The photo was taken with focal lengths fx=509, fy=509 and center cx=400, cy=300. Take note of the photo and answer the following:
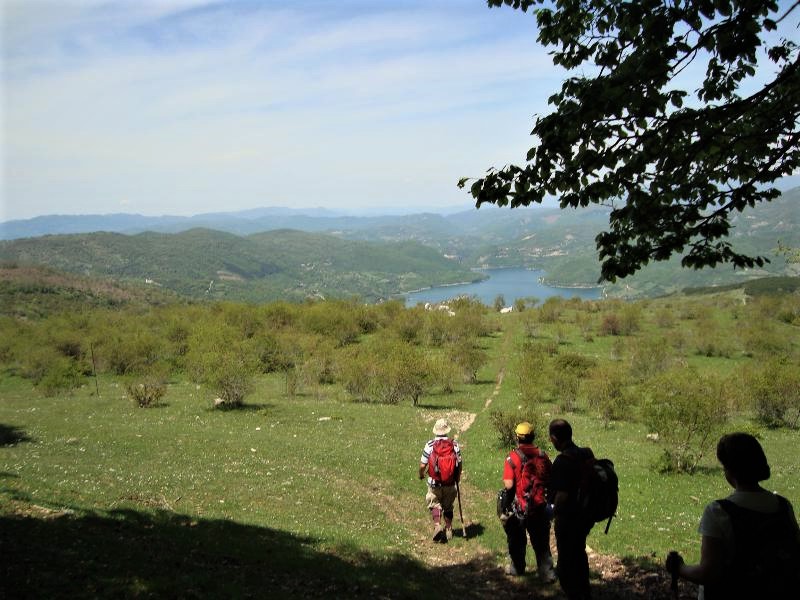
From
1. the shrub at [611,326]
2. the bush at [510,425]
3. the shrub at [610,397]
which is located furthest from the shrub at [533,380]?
the shrub at [611,326]

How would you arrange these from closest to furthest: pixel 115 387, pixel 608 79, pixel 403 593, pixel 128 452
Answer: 1. pixel 608 79
2. pixel 403 593
3. pixel 128 452
4. pixel 115 387

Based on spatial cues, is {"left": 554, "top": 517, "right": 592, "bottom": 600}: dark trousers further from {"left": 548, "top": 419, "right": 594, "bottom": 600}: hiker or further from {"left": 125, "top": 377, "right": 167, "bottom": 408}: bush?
{"left": 125, "top": 377, "right": 167, "bottom": 408}: bush

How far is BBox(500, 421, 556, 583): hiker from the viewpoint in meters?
9.38

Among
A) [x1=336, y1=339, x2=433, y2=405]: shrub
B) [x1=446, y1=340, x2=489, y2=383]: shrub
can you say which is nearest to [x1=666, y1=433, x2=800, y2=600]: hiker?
[x1=336, y1=339, x2=433, y2=405]: shrub

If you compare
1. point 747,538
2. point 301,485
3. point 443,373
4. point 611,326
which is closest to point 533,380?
point 443,373

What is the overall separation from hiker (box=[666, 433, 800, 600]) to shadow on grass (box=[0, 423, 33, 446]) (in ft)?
90.3

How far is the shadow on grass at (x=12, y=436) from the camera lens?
23453 mm

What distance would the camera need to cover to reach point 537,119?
23.8 ft

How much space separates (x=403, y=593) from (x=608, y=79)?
904 cm

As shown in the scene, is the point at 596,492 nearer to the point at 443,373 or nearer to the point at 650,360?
the point at 443,373

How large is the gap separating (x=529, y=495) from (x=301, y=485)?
1021cm

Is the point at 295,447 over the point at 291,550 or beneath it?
beneath

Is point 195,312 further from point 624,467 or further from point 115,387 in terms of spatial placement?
point 624,467

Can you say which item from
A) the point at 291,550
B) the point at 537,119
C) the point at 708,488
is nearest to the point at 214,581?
the point at 291,550
